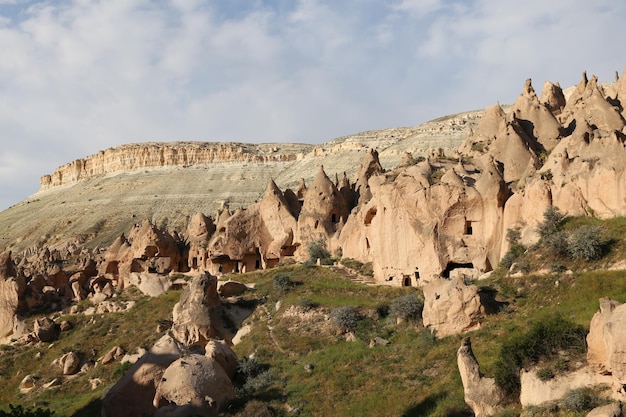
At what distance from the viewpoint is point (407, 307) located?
3291cm

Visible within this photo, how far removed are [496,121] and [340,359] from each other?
29450mm

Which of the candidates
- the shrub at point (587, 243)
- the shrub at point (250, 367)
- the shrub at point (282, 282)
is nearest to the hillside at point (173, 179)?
the shrub at point (282, 282)

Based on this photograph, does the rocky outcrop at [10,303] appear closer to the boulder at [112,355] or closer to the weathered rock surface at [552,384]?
the boulder at [112,355]

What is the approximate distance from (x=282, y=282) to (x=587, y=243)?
18397 millimetres

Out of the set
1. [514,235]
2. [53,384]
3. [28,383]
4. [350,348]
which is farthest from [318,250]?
[28,383]

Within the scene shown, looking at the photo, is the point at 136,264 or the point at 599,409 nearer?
the point at 599,409

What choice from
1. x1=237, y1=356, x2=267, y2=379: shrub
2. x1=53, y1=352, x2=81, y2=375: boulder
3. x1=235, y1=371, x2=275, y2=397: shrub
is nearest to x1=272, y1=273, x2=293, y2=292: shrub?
x1=237, y1=356, x2=267, y2=379: shrub

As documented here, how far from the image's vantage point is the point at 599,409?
54.7ft

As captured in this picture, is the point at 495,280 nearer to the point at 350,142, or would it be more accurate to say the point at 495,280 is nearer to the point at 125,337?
the point at 125,337

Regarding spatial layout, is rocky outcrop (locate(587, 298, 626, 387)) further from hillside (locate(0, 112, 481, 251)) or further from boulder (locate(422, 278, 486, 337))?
hillside (locate(0, 112, 481, 251))

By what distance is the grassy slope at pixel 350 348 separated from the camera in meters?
25.3

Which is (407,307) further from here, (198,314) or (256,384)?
(198,314)

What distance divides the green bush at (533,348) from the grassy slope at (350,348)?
5.16 feet

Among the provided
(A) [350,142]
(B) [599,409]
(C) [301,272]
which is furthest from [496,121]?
(A) [350,142]
